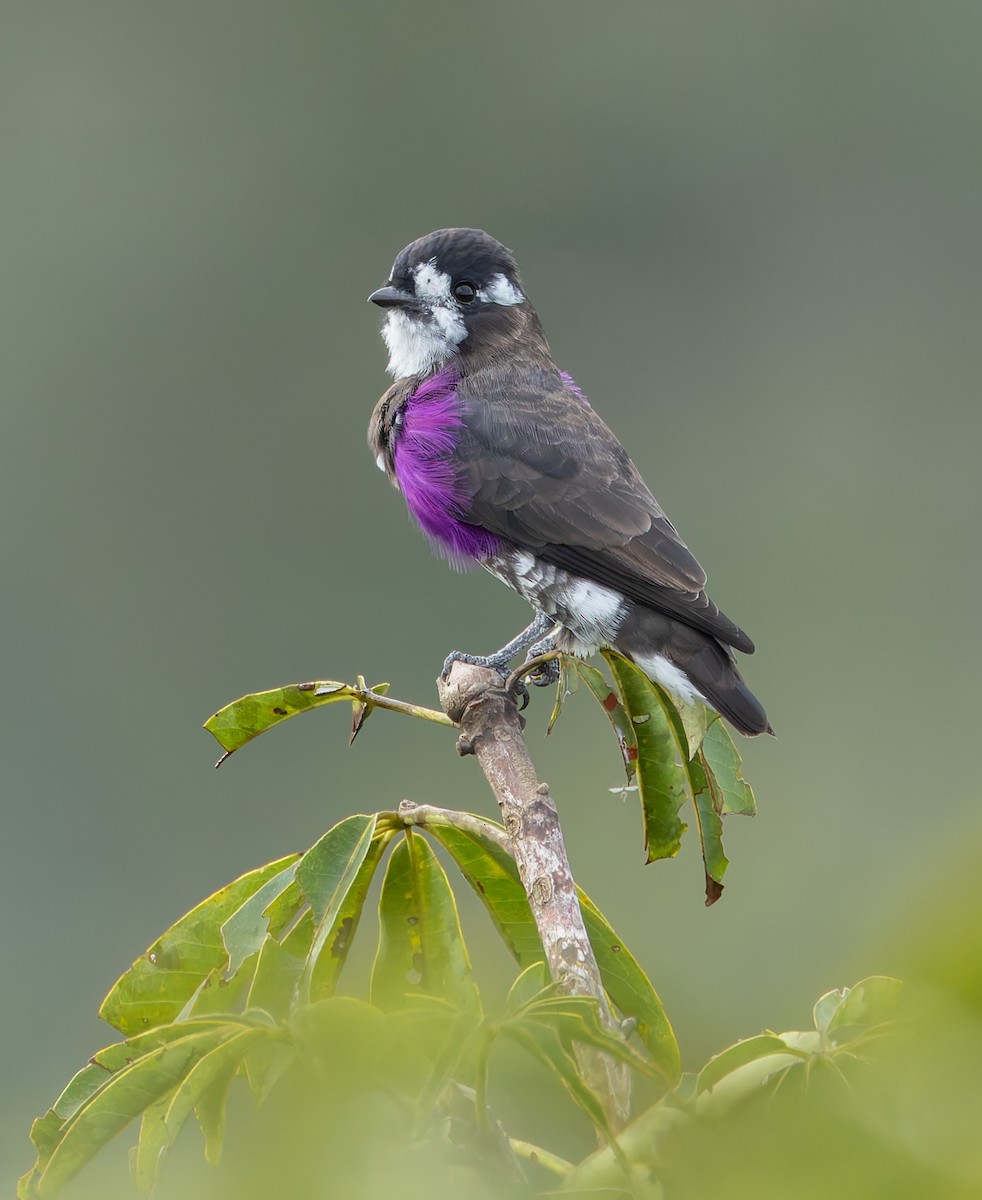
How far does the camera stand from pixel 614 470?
409cm

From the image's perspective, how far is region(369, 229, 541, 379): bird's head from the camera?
4.50 meters

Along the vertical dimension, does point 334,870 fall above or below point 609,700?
below

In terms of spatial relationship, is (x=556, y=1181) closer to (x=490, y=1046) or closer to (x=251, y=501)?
(x=490, y=1046)

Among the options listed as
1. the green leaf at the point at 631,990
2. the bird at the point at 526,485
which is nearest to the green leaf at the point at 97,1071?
the green leaf at the point at 631,990

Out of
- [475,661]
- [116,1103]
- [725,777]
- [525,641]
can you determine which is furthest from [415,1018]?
[525,641]

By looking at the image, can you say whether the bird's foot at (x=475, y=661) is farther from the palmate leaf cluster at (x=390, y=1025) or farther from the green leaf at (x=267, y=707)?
the palmate leaf cluster at (x=390, y=1025)

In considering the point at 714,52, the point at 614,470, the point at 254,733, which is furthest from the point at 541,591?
the point at 714,52

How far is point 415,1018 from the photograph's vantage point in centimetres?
118

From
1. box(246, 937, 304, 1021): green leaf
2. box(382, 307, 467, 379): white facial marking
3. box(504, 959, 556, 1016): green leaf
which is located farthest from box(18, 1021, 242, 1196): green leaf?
box(382, 307, 467, 379): white facial marking

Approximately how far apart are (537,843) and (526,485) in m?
2.31

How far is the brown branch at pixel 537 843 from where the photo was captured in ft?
4.69

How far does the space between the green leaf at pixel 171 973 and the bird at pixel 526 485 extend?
144 centimetres

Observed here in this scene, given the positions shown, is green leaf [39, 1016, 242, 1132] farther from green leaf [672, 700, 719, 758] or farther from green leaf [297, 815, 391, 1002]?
green leaf [672, 700, 719, 758]

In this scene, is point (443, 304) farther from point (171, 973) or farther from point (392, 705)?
point (171, 973)
